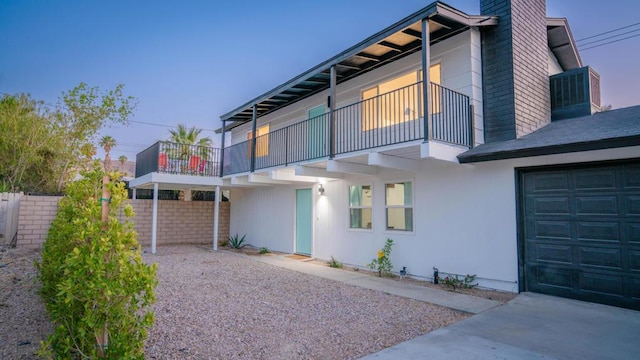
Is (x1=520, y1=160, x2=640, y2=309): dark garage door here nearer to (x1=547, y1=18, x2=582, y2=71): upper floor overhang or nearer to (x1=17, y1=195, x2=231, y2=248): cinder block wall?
(x1=547, y1=18, x2=582, y2=71): upper floor overhang

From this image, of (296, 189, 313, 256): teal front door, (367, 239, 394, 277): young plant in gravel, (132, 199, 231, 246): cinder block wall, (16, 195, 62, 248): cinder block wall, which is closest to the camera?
(367, 239, 394, 277): young plant in gravel

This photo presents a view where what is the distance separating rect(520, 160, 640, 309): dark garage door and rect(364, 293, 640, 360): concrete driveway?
0.42m

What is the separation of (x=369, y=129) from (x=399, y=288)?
134 inches

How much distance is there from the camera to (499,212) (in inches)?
257

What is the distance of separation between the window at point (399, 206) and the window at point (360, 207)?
2.07 ft

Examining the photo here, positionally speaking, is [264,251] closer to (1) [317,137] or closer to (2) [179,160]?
(2) [179,160]

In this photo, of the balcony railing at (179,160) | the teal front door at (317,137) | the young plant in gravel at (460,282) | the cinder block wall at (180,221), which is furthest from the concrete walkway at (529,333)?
the cinder block wall at (180,221)

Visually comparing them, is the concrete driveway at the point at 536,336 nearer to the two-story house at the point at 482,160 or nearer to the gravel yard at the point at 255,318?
the gravel yard at the point at 255,318

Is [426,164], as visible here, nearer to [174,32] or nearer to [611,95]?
[611,95]

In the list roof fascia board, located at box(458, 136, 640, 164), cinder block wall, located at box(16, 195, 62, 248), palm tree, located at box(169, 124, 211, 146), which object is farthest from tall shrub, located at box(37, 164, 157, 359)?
palm tree, located at box(169, 124, 211, 146)

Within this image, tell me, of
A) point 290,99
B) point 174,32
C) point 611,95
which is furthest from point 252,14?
point 611,95

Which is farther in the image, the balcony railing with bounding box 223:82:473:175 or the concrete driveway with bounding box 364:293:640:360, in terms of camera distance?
the balcony railing with bounding box 223:82:473:175

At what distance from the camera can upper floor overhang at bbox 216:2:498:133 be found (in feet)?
21.5

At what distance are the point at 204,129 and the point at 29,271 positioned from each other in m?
14.3
